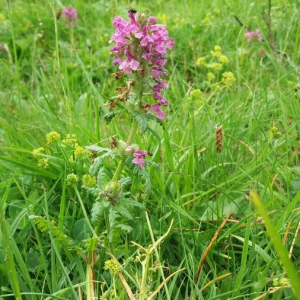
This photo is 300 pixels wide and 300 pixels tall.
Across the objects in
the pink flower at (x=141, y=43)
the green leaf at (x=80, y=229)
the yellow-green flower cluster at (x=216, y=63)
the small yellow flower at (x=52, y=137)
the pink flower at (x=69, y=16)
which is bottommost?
the green leaf at (x=80, y=229)

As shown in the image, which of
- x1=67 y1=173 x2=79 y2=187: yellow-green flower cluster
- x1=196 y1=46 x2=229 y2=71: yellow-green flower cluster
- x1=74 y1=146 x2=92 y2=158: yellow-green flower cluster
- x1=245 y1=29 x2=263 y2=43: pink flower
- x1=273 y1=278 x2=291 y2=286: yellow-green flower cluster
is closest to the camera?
x1=273 y1=278 x2=291 y2=286: yellow-green flower cluster

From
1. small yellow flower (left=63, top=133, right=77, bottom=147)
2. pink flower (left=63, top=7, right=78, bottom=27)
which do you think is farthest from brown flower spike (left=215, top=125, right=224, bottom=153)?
pink flower (left=63, top=7, right=78, bottom=27)

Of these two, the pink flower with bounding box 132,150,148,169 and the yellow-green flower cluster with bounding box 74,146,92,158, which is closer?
the pink flower with bounding box 132,150,148,169

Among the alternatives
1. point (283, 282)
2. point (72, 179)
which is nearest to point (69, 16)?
point (72, 179)

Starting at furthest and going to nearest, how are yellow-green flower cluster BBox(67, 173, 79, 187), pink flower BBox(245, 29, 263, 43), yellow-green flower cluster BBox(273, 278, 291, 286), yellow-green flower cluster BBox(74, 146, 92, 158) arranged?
pink flower BBox(245, 29, 263, 43)
yellow-green flower cluster BBox(74, 146, 92, 158)
yellow-green flower cluster BBox(67, 173, 79, 187)
yellow-green flower cluster BBox(273, 278, 291, 286)

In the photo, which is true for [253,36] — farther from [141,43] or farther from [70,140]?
[141,43]

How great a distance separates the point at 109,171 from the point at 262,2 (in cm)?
242

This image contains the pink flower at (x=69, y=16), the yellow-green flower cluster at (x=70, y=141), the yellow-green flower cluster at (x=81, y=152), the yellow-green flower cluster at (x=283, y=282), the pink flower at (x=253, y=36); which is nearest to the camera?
the yellow-green flower cluster at (x=283, y=282)

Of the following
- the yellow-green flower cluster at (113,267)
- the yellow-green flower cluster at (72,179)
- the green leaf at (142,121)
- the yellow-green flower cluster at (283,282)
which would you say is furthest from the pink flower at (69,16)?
the yellow-green flower cluster at (283,282)

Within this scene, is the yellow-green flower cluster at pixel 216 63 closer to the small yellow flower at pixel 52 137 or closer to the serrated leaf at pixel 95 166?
the small yellow flower at pixel 52 137

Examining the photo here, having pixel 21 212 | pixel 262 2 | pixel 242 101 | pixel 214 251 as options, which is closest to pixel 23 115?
pixel 21 212

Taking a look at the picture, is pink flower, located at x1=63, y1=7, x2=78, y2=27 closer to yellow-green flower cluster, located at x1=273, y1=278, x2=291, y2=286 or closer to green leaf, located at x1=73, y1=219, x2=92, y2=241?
green leaf, located at x1=73, y1=219, x2=92, y2=241

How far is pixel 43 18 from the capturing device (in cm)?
397

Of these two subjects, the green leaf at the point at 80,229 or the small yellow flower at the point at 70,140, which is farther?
the small yellow flower at the point at 70,140
